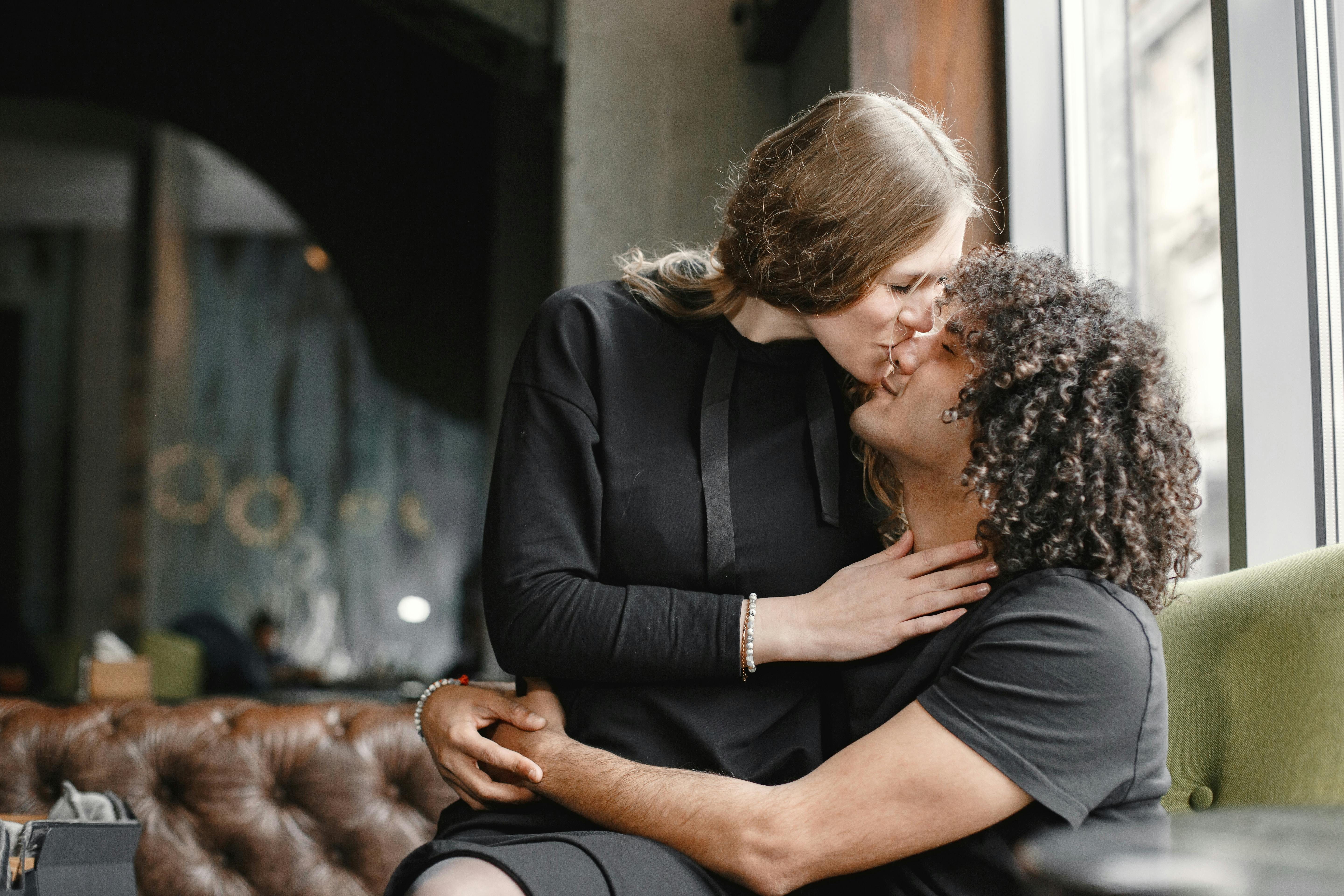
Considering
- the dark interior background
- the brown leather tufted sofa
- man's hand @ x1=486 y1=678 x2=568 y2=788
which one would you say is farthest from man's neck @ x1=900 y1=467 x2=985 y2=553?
the dark interior background

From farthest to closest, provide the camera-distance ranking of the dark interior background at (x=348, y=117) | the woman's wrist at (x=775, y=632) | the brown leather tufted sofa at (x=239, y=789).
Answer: the dark interior background at (x=348, y=117) → the brown leather tufted sofa at (x=239, y=789) → the woman's wrist at (x=775, y=632)

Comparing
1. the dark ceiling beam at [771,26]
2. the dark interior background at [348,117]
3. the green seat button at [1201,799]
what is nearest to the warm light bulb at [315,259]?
the dark interior background at [348,117]

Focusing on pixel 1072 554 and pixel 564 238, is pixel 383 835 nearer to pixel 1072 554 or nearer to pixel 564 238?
pixel 1072 554

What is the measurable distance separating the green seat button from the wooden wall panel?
1.48 m

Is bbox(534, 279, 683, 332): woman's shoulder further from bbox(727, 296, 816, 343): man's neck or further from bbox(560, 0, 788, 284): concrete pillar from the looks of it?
bbox(560, 0, 788, 284): concrete pillar

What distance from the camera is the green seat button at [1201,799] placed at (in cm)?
129

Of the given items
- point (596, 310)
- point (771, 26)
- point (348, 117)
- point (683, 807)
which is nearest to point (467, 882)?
point (683, 807)

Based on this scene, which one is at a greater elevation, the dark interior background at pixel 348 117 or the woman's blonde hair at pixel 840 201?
the dark interior background at pixel 348 117

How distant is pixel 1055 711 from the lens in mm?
1030

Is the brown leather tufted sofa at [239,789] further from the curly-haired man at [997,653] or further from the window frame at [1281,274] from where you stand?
the window frame at [1281,274]

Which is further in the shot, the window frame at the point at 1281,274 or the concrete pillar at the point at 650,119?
the concrete pillar at the point at 650,119

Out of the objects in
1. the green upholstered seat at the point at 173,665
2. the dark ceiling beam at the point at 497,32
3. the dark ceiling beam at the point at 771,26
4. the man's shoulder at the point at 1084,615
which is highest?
the dark ceiling beam at the point at 497,32

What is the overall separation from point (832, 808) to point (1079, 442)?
1.46ft

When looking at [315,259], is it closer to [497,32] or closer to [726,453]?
[497,32]
